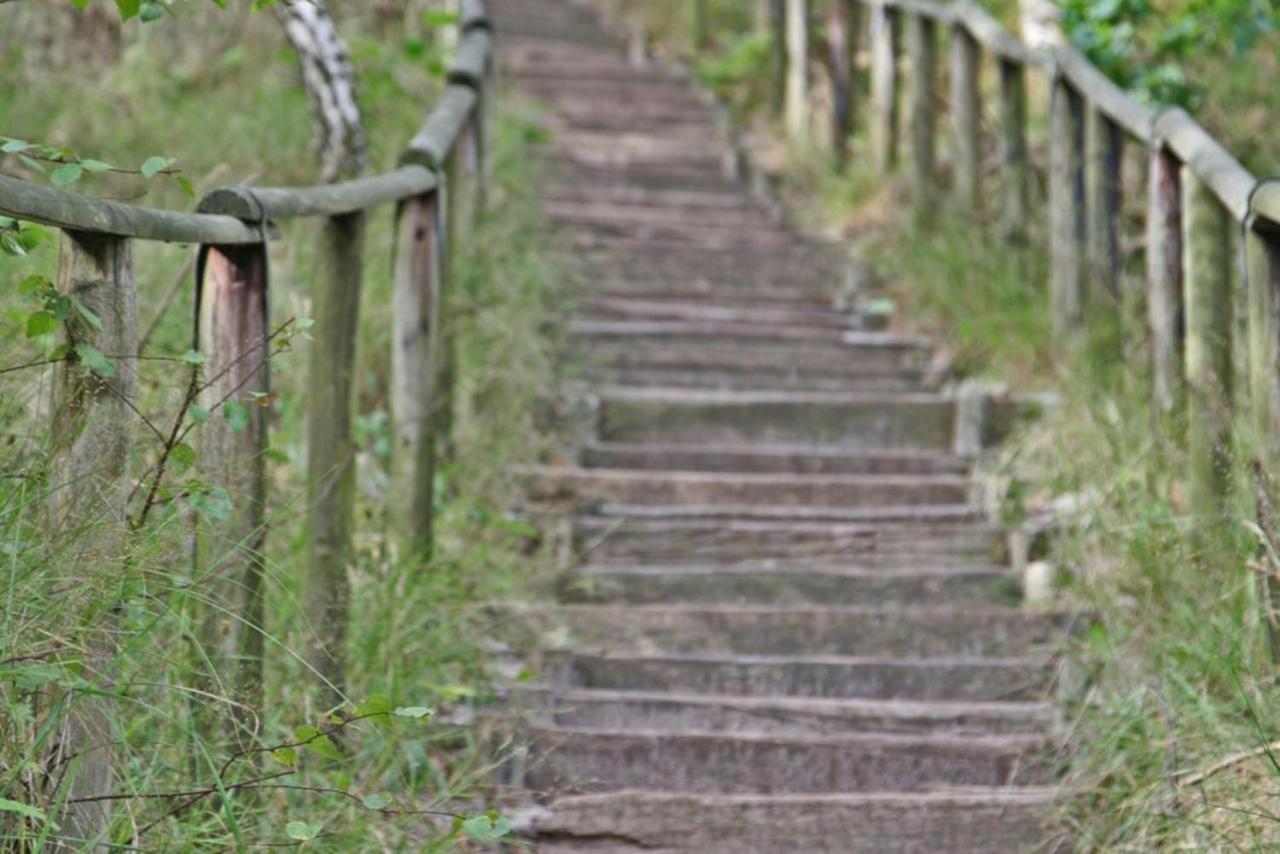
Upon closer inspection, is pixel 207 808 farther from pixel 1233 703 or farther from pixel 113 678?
pixel 1233 703

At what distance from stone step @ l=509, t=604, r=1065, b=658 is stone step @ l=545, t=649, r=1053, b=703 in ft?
0.52

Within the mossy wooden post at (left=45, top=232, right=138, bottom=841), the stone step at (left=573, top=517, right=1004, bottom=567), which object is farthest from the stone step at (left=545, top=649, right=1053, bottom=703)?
the mossy wooden post at (left=45, top=232, right=138, bottom=841)

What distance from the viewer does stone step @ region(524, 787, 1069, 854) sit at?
372 cm

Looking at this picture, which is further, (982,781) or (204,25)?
(204,25)

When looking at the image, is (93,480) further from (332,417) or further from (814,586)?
(814,586)

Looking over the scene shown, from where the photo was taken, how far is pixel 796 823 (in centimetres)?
380

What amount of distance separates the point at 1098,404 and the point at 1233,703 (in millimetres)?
2141

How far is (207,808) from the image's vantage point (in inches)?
108

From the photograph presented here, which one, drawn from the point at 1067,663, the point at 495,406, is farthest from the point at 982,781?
the point at 495,406

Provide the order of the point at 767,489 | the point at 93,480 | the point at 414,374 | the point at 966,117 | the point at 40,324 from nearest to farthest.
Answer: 1. the point at 40,324
2. the point at 93,480
3. the point at 414,374
4. the point at 767,489
5. the point at 966,117

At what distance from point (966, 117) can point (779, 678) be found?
360 cm

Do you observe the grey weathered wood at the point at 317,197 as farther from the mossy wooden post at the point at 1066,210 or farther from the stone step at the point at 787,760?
the mossy wooden post at the point at 1066,210

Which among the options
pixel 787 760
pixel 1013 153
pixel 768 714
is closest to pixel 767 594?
pixel 768 714

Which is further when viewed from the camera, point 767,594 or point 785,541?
point 785,541
